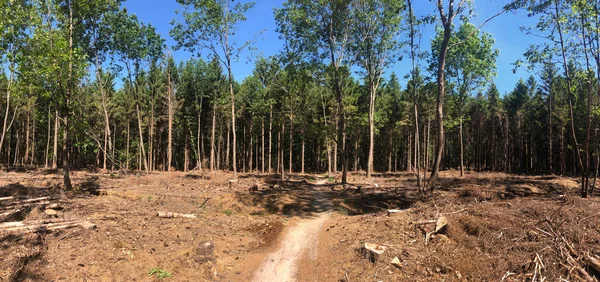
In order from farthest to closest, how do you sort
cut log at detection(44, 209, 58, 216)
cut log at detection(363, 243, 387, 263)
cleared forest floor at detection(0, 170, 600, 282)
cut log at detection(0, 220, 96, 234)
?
cut log at detection(44, 209, 58, 216)
cut log at detection(0, 220, 96, 234)
cut log at detection(363, 243, 387, 263)
cleared forest floor at detection(0, 170, 600, 282)

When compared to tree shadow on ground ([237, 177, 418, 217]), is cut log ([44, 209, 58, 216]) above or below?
above

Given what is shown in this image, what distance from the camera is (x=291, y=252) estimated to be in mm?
10141

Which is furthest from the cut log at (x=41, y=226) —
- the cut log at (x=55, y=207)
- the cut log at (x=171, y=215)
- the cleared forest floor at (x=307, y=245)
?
the cut log at (x=55, y=207)

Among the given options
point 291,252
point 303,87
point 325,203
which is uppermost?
point 303,87

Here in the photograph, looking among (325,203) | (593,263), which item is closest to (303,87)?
(325,203)

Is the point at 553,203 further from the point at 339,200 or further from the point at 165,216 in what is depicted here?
the point at 165,216

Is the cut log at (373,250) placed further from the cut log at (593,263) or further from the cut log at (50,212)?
the cut log at (50,212)

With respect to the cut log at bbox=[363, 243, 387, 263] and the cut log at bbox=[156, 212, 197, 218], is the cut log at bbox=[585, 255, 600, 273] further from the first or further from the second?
the cut log at bbox=[156, 212, 197, 218]

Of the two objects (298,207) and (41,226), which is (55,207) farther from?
(298,207)

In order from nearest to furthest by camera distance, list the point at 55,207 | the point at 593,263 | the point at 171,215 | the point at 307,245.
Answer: the point at 593,263, the point at 307,245, the point at 55,207, the point at 171,215

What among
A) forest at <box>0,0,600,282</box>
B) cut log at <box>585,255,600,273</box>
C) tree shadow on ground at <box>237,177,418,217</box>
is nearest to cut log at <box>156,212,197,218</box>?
forest at <box>0,0,600,282</box>

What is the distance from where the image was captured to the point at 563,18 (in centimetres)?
1520

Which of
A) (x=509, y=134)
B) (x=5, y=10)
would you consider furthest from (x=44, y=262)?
(x=509, y=134)

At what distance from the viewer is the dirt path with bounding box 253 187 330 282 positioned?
341 inches
